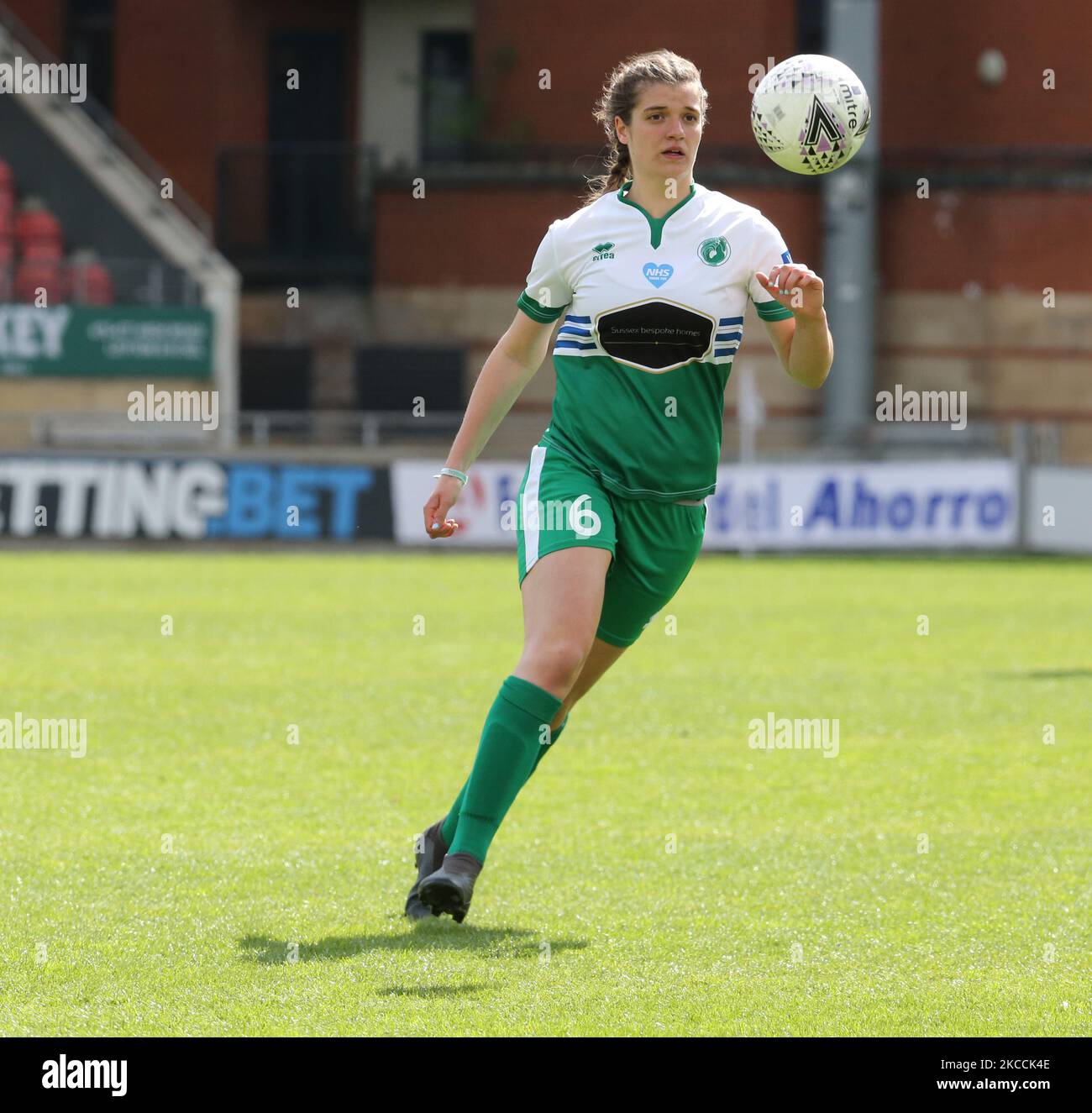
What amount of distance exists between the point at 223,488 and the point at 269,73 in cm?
1182

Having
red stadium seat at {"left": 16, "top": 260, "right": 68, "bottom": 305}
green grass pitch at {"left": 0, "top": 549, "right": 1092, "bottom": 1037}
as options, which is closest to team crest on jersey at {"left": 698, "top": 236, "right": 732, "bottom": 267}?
green grass pitch at {"left": 0, "top": 549, "right": 1092, "bottom": 1037}

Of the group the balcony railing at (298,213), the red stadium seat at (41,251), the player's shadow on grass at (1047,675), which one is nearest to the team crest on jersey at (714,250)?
the player's shadow on grass at (1047,675)

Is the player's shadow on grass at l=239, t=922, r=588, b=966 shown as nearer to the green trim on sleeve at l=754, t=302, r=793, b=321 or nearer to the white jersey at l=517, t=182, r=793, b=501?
the white jersey at l=517, t=182, r=793, b=501

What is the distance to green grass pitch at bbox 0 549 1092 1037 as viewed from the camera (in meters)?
4.97

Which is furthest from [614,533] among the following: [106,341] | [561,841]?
[106,341]

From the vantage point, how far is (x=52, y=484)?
945 inches

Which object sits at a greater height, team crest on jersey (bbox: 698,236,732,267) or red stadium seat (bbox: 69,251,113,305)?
red stadium seat (bbox: 69,251,113,305)

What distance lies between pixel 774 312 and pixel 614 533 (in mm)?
807

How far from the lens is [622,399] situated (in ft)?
19.3

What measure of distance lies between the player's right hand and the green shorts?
0.20 metres

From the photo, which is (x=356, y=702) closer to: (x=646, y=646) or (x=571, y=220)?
(x=646, y=646)

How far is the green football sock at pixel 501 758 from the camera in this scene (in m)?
5.70

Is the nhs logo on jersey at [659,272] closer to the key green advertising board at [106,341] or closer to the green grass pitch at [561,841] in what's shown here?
the green grass pitch at [561,841]
